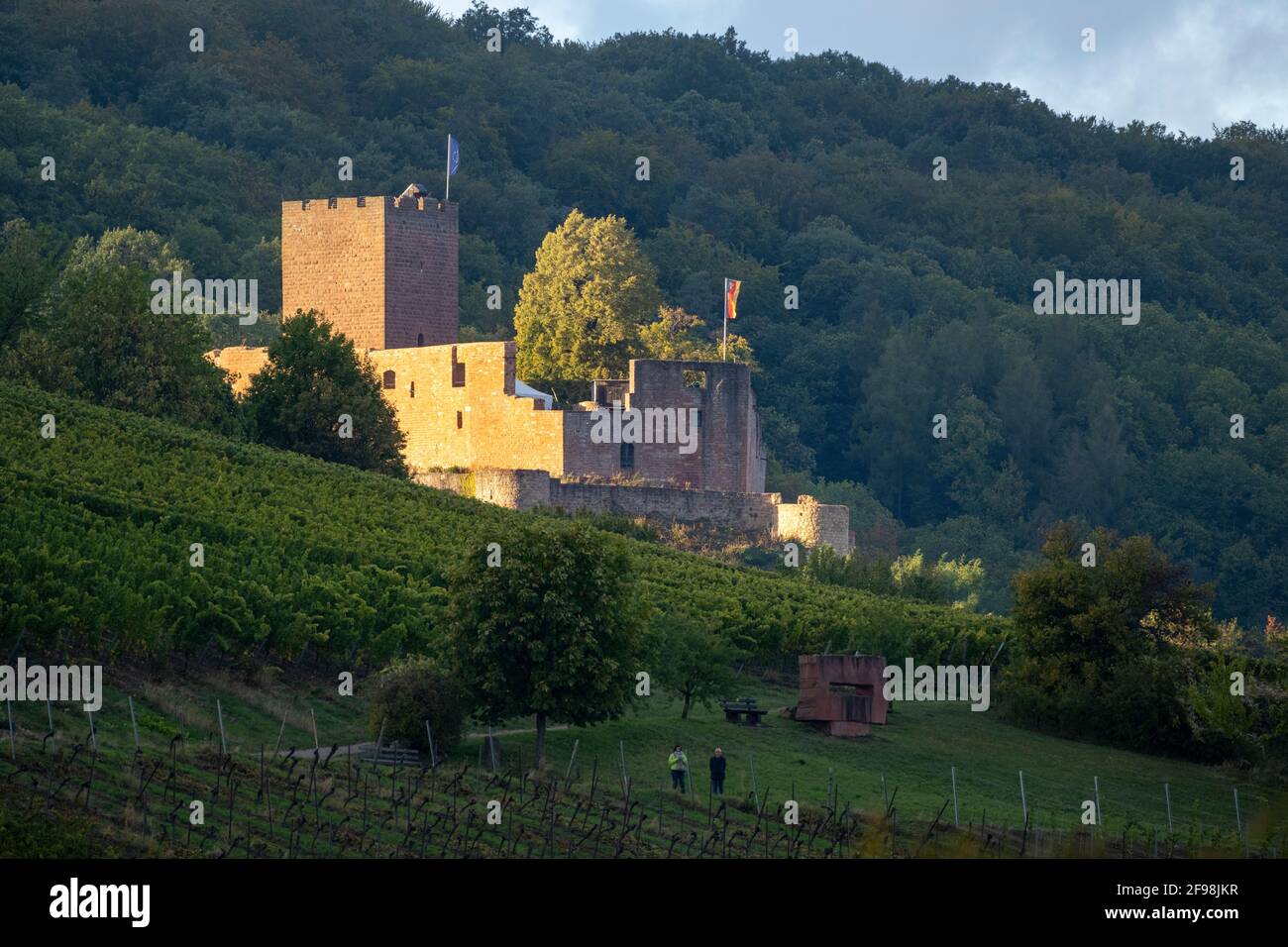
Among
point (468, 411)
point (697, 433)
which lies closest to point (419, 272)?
point (468, 411)

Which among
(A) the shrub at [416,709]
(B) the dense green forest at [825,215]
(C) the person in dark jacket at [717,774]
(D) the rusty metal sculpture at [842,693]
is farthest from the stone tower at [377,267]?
(C) the person in dark jacket at [717,774]

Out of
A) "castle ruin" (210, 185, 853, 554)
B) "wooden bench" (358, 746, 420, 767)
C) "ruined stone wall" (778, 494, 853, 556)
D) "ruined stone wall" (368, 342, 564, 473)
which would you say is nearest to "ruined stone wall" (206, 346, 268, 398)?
"castle ruin" (210, 185, 853, 554)

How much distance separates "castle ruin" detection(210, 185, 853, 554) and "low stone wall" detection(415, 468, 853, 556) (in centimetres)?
3

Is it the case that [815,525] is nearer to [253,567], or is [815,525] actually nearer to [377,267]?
[377,267]

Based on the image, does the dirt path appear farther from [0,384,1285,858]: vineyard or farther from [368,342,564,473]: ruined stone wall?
[368,342,564,473]: ruined stone wall

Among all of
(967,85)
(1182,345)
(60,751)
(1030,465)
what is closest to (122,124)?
(1030,465)

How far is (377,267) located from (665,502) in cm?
969

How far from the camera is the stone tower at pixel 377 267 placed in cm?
5662

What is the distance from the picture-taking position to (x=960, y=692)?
39.6 meters

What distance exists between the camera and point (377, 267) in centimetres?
5659

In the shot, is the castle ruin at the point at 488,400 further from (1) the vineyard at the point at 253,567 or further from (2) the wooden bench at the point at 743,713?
(2) the wooden bench at the point at 743,713
